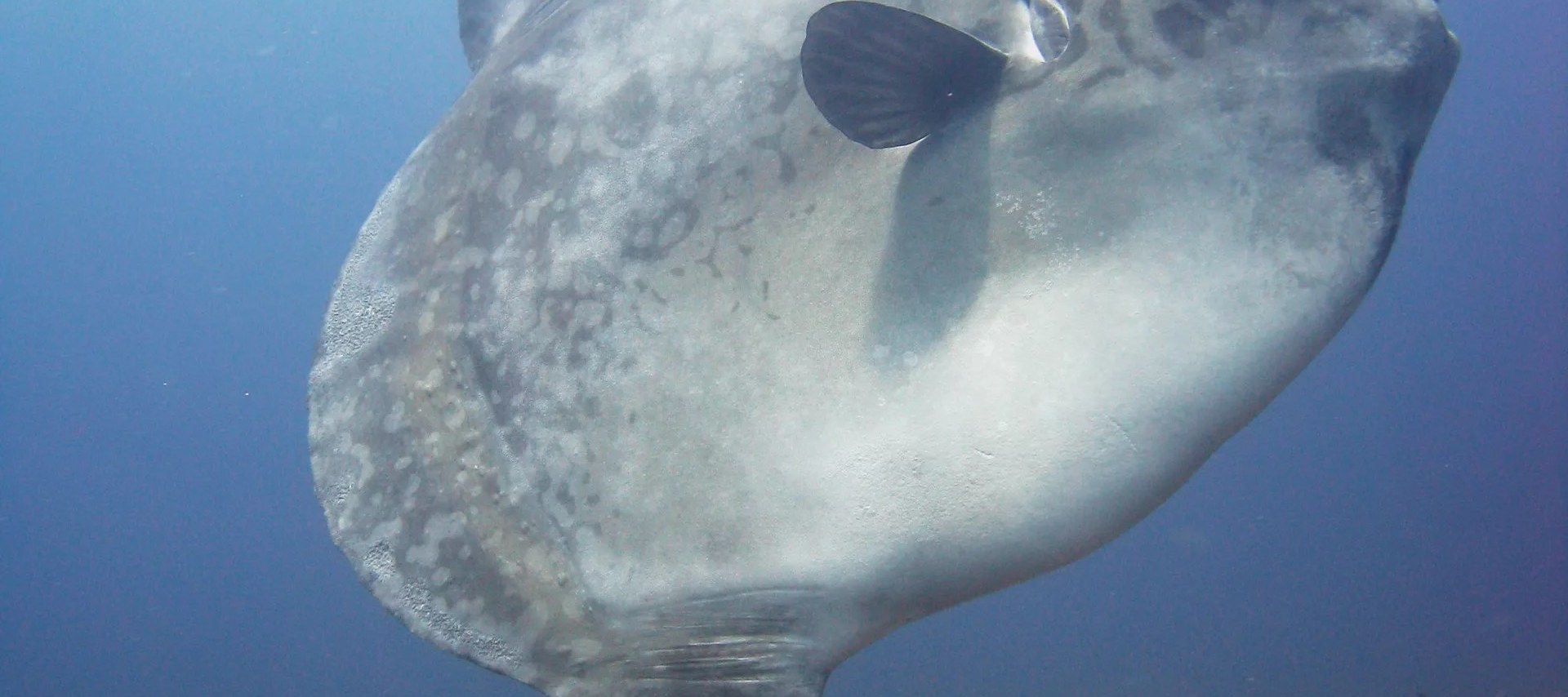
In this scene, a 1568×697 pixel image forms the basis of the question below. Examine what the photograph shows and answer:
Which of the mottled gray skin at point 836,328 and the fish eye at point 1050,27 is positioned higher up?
the fish eye at point 1050,27

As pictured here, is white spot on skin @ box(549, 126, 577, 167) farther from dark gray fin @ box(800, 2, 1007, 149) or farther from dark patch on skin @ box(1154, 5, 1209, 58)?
dark patch on skin @ box(1154, 5, 1209, 58)

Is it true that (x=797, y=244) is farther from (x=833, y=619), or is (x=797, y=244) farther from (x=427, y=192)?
(x=427, y=192)

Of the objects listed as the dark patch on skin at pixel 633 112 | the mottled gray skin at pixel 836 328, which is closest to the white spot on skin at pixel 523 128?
the mottled gray skin at pixel 836 328

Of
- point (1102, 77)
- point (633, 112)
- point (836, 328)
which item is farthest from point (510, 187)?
point (1102, 77)

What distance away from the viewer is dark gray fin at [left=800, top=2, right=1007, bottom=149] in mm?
1550

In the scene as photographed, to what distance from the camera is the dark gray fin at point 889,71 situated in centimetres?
155

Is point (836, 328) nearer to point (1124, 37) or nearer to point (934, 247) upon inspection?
point (934, 247)

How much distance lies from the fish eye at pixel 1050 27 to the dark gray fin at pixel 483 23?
173cm

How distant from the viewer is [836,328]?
5.49 feet

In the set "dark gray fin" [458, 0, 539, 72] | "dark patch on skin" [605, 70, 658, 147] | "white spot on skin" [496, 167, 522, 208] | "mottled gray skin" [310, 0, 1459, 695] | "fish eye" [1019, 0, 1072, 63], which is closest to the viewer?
"mottled gray skin" [310, 0, 1459, 695]

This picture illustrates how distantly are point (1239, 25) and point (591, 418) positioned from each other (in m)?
1.38

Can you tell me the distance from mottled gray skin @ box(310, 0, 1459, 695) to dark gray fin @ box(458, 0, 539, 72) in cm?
95

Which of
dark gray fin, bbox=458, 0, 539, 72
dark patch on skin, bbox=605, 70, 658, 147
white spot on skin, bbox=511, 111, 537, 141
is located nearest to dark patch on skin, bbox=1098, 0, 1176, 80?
dark patch on skin, bbox=605, 70, 658, 147

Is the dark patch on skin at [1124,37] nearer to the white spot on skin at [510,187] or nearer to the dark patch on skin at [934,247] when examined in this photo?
the dark patch on skin at [934,247]
